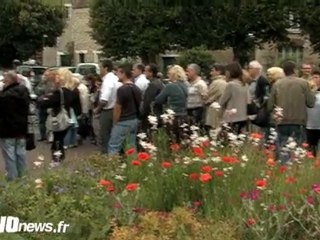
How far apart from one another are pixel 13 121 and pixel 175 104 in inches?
99.2

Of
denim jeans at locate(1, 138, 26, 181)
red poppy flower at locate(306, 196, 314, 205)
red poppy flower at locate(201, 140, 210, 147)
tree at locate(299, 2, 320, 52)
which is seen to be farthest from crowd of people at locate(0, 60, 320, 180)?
tree at locate(299, 2, 320, 52)

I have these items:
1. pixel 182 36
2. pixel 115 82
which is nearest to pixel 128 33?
pixel 182 36

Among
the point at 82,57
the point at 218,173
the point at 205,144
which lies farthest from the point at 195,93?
the point at 82,57

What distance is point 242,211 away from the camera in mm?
5582

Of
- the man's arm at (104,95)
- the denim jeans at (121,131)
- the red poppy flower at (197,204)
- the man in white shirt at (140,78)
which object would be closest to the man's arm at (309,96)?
the denim jeans at (121,131)

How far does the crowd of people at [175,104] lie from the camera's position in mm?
10562

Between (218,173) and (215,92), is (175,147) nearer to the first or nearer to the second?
(218,173)

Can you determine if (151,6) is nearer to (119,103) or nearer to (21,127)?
(21,127)

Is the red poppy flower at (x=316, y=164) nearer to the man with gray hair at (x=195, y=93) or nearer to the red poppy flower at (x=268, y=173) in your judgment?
the red poppy flower at (x=268, y=173)

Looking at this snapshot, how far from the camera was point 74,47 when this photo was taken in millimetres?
62531

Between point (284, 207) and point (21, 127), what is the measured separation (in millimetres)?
5694

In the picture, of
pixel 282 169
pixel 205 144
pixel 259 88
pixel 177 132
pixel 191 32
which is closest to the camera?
pixel 282 169

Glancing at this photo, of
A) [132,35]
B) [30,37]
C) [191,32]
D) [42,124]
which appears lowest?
[30,37]

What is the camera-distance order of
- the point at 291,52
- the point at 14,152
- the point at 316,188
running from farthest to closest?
the point at 291,52 < the point at 14,152 < the point at 316,188
